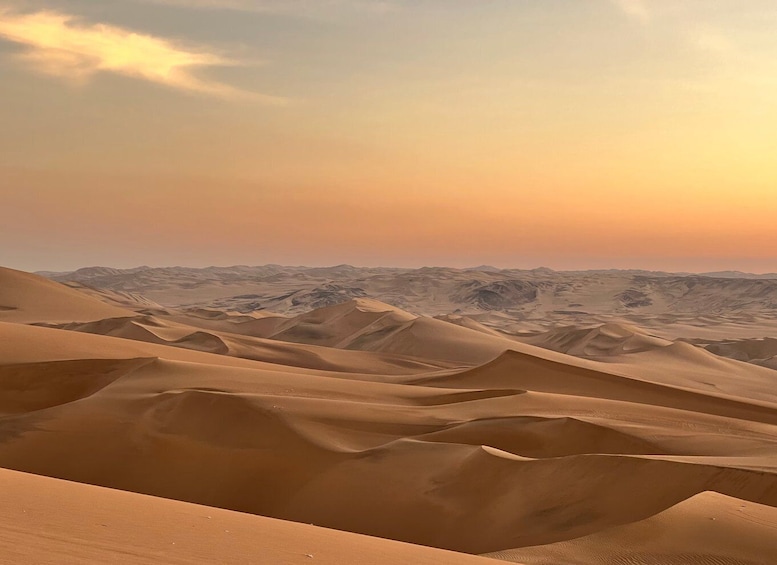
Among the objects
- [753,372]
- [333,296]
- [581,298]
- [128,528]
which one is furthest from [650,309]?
[128,528]

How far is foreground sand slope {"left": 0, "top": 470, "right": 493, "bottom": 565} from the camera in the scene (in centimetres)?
430

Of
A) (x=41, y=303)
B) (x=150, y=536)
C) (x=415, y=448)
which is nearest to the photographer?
(x=150, y=536)

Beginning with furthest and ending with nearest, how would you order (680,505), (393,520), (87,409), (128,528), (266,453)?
1. (87,409)
2. (266,453)
3. (393,520)
4. (680,505)
5. (128,528)

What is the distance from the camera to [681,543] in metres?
6.33

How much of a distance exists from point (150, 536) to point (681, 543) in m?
4.12

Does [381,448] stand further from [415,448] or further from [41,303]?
[41,303]

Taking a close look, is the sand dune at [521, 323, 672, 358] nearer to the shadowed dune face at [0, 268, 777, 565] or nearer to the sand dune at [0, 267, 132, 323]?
the shadowed dune face at [0, 268, 777, 565]

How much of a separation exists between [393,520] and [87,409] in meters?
6.50

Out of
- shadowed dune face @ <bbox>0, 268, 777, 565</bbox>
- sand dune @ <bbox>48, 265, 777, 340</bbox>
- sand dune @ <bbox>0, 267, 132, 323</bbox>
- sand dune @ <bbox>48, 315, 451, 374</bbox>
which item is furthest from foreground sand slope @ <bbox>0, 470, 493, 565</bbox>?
sand dune @ <bbox>48, 265, 777, 340</bbox>

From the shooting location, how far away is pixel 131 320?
35438 mm

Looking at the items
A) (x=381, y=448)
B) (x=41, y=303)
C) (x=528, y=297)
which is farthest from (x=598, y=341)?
(x=528, y=297)

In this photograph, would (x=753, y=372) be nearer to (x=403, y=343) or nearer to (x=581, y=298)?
(x=403, y=343)

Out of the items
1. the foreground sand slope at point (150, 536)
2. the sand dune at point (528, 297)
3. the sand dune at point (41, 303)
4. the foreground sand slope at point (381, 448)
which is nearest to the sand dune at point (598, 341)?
the foreground sand slope at point (381, 448)

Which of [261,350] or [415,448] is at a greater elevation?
[415,448]
